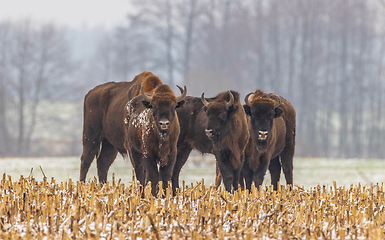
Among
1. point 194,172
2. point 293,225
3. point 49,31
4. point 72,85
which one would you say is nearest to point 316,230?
point 293,225

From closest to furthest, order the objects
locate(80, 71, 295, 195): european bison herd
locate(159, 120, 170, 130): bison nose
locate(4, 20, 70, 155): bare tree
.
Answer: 1. locate(159, 120, 170, 130): bison nose
2. locate(80, 71, 295, 195): european bison herd
3. locate(4, 20, 70, 155): bare tree

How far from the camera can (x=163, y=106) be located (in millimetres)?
8547

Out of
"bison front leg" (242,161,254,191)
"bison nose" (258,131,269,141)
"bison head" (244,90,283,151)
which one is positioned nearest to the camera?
"bison nose" (258,131,269,141)

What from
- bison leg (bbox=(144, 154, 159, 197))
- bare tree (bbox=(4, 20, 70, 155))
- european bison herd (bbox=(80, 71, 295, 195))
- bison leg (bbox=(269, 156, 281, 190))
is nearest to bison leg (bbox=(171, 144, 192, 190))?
european bison herd (bbox=(80, 71, 295, 195))

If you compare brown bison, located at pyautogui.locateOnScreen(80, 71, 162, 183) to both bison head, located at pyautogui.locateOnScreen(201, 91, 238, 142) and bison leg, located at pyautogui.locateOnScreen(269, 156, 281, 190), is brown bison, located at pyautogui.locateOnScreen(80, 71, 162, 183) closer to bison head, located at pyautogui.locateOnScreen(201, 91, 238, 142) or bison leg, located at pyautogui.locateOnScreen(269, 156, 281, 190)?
bison head, located at pyautogui.locateOnScreen(201, 91, 238, 142)

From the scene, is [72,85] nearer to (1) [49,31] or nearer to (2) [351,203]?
(1) [49,31]

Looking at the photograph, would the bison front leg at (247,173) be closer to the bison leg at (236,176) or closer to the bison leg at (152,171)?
the bison leg at (236,176)

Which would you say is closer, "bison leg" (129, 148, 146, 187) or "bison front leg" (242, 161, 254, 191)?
"bison leg" (129, 148, 146, 187)

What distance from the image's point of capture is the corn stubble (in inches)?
219

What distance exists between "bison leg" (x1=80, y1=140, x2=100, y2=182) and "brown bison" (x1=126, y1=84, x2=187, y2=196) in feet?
7.56

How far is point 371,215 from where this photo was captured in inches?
275

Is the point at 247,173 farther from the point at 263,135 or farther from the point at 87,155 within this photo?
the point at 87,155

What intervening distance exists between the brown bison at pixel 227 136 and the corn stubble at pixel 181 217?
1.40 m

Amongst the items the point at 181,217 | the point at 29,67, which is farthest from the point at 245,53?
the point at 181,217
